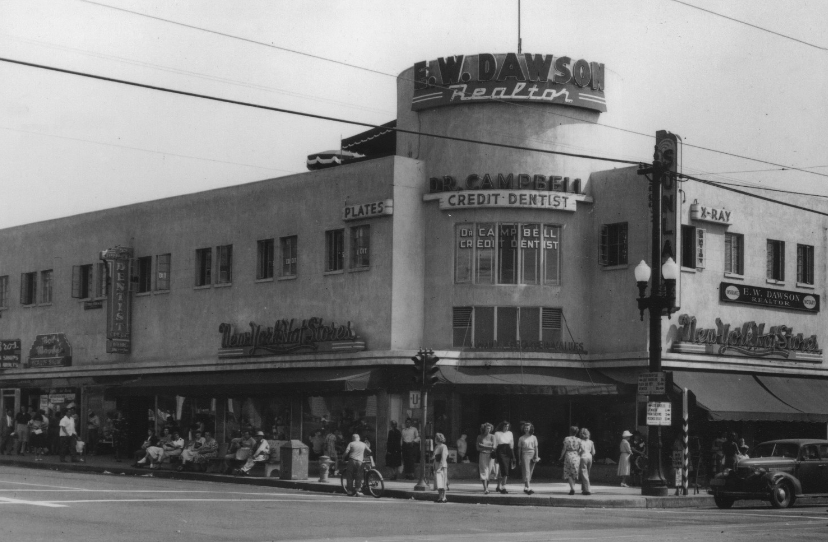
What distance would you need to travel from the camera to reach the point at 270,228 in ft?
130

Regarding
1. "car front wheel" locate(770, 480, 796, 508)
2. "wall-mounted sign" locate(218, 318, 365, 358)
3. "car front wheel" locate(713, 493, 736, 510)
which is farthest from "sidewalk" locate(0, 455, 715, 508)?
"wall-mounted sign" locate(218, 318, 365, 358)

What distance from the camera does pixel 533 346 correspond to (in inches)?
1380

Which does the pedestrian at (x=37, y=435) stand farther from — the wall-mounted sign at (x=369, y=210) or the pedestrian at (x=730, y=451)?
the pedestrian at (x=730, y=451)

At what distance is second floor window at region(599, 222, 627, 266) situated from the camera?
3541 centimetres

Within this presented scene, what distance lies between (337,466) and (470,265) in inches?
276

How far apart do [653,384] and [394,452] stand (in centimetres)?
817

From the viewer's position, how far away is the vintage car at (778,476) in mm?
27141

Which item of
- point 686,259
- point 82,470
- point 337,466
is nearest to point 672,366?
point 686,259

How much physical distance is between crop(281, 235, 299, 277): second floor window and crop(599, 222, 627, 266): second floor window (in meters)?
9.47

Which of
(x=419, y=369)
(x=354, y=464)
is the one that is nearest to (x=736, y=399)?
(x=419, y=369)

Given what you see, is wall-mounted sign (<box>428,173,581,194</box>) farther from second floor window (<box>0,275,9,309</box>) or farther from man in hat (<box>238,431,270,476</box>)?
second floor window (<box>0,275,9,309</box>)

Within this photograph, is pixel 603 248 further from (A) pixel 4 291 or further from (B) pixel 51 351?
(A) pixel 4 291

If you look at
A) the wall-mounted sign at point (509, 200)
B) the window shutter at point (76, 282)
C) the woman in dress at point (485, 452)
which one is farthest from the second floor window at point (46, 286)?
the woman in dress at point (485, 452)

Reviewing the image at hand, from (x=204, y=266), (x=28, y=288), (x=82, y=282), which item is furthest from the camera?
(x=28, y=288)
